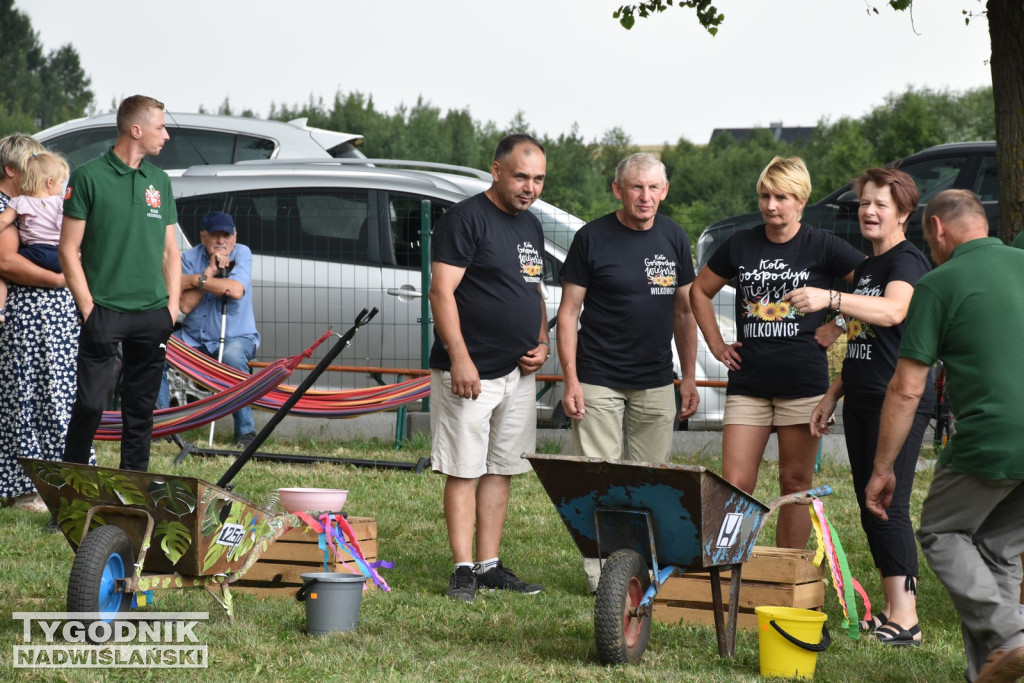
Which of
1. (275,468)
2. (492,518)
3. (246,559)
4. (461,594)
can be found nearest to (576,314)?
(492,518)

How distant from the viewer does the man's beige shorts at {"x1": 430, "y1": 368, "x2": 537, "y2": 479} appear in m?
4.84

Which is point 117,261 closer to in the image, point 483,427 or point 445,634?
point 483,427

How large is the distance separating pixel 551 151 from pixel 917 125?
1757cm

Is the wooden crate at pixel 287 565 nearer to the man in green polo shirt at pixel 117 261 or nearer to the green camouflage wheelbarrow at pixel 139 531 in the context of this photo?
the green camouflage wheelbarrow at pixel 139 531

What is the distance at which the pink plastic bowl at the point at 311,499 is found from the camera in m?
4.81

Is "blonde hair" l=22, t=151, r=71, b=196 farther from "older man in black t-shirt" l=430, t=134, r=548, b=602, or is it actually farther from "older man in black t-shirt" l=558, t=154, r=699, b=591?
"older man in black t-shirt" l=558, t=154, r=699, b=591

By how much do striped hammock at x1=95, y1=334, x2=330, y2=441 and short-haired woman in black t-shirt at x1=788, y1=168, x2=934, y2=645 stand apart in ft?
12.5

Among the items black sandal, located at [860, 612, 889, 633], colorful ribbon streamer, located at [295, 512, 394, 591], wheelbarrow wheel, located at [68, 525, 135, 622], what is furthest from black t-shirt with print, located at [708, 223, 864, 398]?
wheelbarrow wheel, located at [68, 525, 135, 622]

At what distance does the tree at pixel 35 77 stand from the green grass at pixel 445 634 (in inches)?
2748

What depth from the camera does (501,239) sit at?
4844 mm

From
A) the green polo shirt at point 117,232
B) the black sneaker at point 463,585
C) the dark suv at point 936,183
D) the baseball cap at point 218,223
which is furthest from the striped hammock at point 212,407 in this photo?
the dark suv at point 936,183

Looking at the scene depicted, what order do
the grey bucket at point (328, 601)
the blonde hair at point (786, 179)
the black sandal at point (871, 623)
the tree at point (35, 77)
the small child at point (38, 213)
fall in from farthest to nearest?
the tree at point (35, 77) < the small child at point (38, 213) < the blonde hair at point (786, 179) < the black sandal at point (871, 623) < the grey bucket at point (328, 601)

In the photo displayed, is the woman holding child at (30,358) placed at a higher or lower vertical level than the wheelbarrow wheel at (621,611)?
higher

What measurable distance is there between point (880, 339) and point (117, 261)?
3333 mm
